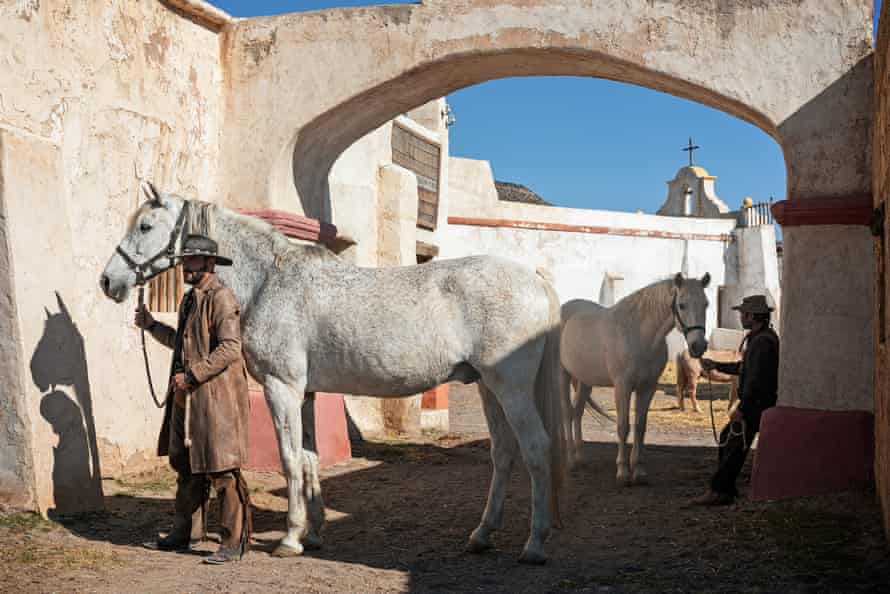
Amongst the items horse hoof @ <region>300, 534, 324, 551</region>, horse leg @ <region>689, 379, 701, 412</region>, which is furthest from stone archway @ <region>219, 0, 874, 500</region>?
horse leg @ <region>689, 379, 701, 412</region>

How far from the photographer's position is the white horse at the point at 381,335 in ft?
17.7

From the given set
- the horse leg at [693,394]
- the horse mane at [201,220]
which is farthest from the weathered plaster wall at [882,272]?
the horse leg at [693,394]

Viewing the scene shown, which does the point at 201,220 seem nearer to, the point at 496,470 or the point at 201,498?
the point at 201,498

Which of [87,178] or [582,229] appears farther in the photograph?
[582,229]

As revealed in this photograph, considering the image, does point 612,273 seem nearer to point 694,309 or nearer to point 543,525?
point 694,309

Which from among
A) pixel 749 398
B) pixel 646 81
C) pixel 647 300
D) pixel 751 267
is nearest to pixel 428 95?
pixel 646 81

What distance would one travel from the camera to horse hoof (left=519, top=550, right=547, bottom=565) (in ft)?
17.3

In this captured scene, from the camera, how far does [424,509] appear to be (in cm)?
701

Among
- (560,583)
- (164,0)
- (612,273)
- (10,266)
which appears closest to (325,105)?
(164,0)

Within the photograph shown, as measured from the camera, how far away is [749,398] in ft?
23.3

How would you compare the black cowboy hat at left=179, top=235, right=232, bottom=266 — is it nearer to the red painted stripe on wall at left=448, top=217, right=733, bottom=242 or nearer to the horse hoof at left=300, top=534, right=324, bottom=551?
the horse hoof at left=300, top=534, right=324, bottom=551

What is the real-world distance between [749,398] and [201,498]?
4153 mm

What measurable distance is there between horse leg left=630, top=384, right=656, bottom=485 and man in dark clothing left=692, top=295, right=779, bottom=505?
3.55ft

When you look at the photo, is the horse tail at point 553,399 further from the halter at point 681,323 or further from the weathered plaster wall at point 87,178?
the weathered plaster wall at point 87,178
